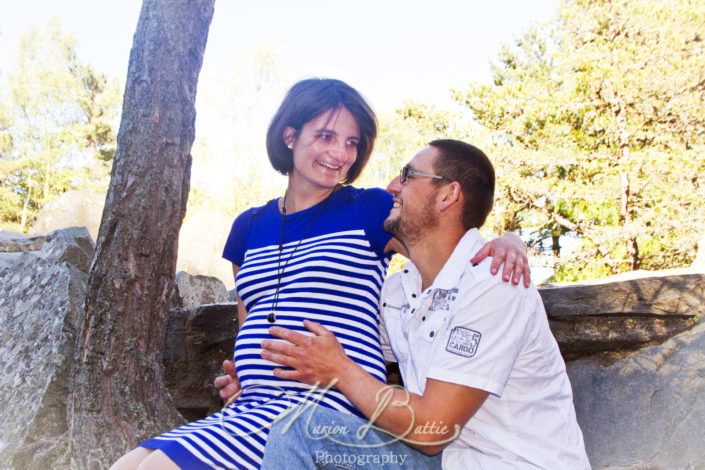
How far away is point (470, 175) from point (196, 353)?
2.39 meters

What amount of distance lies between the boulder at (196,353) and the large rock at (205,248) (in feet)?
37.1

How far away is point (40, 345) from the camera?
346 cm

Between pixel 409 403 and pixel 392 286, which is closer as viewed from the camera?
pixel 409 403

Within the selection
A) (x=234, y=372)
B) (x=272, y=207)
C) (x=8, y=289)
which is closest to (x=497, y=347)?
(x=234, y=372)

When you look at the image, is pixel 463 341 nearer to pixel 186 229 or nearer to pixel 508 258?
pixel 508 258

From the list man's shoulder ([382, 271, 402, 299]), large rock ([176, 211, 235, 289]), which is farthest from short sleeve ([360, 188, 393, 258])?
large rock ([176, 211, 235, 289])

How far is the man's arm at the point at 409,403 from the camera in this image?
1.66 m

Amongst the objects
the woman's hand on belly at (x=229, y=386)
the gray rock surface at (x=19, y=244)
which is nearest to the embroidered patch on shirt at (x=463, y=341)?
the woman's hand on belly at (x=229, y=386)

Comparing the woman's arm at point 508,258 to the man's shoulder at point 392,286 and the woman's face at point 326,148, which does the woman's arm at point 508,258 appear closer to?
the man's shoulder at point 392,286

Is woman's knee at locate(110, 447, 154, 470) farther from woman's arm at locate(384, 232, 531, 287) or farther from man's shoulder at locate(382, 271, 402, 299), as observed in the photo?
woman's arm at locate(384, 232, 531, 287)

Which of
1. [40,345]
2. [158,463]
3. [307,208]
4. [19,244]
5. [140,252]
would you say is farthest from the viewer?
[19,244]

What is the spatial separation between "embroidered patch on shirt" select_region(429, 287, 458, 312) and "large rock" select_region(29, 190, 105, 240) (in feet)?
46.3

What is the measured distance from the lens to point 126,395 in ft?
10.1

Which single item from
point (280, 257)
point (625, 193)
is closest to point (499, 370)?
point (280, 257)
